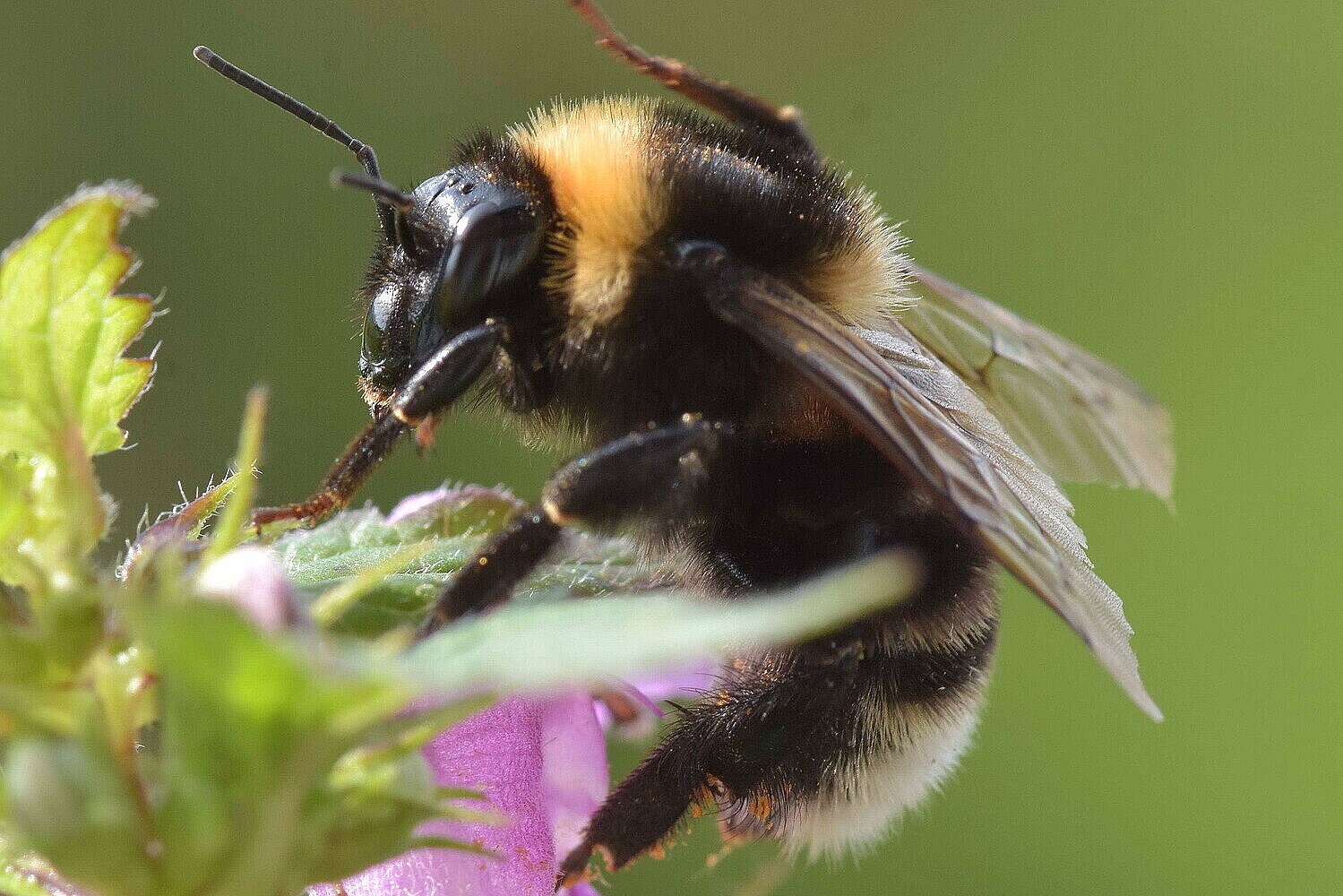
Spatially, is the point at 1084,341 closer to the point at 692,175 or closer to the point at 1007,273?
the point at 1007,273

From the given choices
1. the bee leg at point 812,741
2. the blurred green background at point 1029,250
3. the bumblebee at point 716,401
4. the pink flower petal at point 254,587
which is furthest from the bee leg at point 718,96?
the blurred green background at point 1029,250

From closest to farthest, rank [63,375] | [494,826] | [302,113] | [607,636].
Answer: [607,636]
[63,375]
[494,826]
[302,113]

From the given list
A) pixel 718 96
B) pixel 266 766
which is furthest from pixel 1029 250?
pixel 266 766

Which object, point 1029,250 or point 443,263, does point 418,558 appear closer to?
point 443,263

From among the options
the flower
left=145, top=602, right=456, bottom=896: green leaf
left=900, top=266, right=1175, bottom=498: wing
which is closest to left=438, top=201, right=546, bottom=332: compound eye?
the flower

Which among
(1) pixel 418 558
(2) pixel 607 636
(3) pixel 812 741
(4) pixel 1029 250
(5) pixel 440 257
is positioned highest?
(2) pixel 607 636

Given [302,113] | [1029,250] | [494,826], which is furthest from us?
[1029,250]
